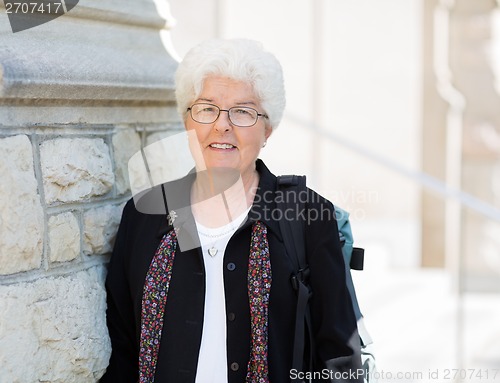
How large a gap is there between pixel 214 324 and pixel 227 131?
537mm

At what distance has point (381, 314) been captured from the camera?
5.62m

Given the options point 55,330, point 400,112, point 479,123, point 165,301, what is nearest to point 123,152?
point 165,301

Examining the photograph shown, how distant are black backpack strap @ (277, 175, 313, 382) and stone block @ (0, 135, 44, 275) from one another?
667 mm

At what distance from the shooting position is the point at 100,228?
2.58 meters

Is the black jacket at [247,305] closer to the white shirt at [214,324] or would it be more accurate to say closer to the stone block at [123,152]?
the white shirt at [214,324]

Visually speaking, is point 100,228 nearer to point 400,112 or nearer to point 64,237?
point 64,237

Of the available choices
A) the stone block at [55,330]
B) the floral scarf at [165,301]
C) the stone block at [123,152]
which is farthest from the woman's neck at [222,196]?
the stone block at [55,330]

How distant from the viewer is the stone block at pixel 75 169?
2.34 meters

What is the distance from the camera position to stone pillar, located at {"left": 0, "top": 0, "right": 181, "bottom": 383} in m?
2.21

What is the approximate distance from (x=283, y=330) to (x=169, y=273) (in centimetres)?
35

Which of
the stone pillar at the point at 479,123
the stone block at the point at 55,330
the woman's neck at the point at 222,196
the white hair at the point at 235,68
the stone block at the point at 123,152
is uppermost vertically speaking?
the stone pillar at the point at 479,123

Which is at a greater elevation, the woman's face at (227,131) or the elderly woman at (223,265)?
the woman's face at (227,131)

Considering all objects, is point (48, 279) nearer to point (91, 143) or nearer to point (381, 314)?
point (91, 143)

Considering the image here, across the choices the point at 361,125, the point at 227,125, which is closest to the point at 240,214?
the point at 227,125
